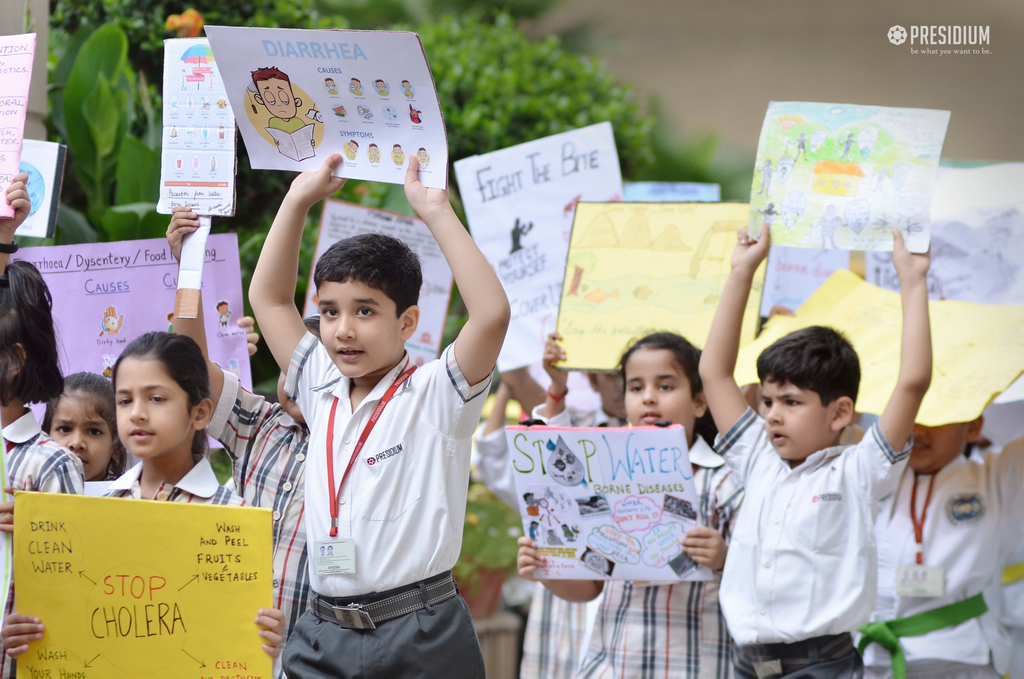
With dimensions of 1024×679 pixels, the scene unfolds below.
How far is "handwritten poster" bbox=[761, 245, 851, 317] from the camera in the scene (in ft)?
13.9

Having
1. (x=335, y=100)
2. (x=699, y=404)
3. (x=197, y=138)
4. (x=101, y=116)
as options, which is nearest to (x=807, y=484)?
(x=699, y=404)

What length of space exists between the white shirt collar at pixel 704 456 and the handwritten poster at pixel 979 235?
1.34 metres

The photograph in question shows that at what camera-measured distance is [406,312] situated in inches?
101

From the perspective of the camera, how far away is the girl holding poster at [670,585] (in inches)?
112

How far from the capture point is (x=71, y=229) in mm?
4660

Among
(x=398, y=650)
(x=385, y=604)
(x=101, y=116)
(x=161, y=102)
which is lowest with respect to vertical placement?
(x=398, y=650)

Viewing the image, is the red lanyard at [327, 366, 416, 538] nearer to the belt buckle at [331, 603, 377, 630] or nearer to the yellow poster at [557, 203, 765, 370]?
the belt buckle at [331, 603, 377, 630]

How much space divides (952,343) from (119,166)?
3.70m

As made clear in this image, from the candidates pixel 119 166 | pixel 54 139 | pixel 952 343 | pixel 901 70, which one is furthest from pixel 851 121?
pixel 901 70

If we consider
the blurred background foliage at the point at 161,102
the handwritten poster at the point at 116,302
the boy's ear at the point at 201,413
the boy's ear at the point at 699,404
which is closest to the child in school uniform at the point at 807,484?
the boy's ear at the point at 699,404

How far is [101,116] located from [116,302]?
1940 millimetres

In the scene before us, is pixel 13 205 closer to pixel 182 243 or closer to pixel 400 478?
pixel 182 243

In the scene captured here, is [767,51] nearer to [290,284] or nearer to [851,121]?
[851,121]

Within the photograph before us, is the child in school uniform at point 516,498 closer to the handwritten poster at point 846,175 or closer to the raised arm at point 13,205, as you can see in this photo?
the handwritten poster at point 846,175
